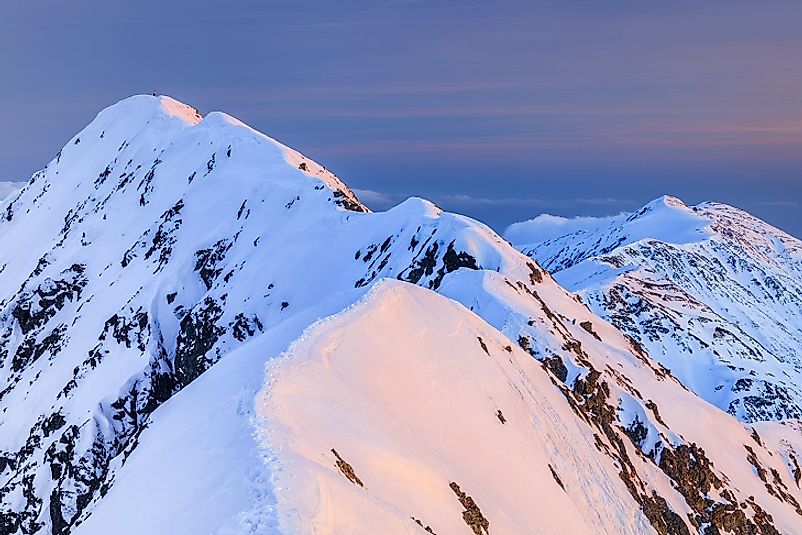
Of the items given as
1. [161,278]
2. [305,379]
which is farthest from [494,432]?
[161,278]

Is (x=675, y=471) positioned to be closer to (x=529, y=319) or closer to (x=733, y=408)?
(x=529, y=319)

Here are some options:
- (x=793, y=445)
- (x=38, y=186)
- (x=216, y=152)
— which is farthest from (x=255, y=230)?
(x=38, y=186)

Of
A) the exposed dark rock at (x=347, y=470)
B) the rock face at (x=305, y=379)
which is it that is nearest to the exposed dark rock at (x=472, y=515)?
the rock face at (x=305, y=379)

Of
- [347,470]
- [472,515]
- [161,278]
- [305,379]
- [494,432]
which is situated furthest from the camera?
[161,278]

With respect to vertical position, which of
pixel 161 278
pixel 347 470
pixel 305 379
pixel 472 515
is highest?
pixel 161 278

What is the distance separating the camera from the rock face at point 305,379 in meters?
24.1

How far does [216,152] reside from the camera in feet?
338

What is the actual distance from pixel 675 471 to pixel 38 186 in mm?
132331

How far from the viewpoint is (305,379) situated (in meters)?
29.1

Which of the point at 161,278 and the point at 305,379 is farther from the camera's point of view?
the point at 161,278

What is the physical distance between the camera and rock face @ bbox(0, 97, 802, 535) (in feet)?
79.0

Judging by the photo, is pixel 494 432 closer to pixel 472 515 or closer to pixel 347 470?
pixel 472 515

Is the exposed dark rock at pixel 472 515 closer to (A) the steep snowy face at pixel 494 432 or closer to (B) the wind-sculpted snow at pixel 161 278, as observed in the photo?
(A) the steep snowy face at pixel 494 432

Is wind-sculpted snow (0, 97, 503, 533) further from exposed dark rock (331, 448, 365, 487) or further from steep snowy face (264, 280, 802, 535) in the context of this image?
exposed dark rock (331, 448, 365, 487)
